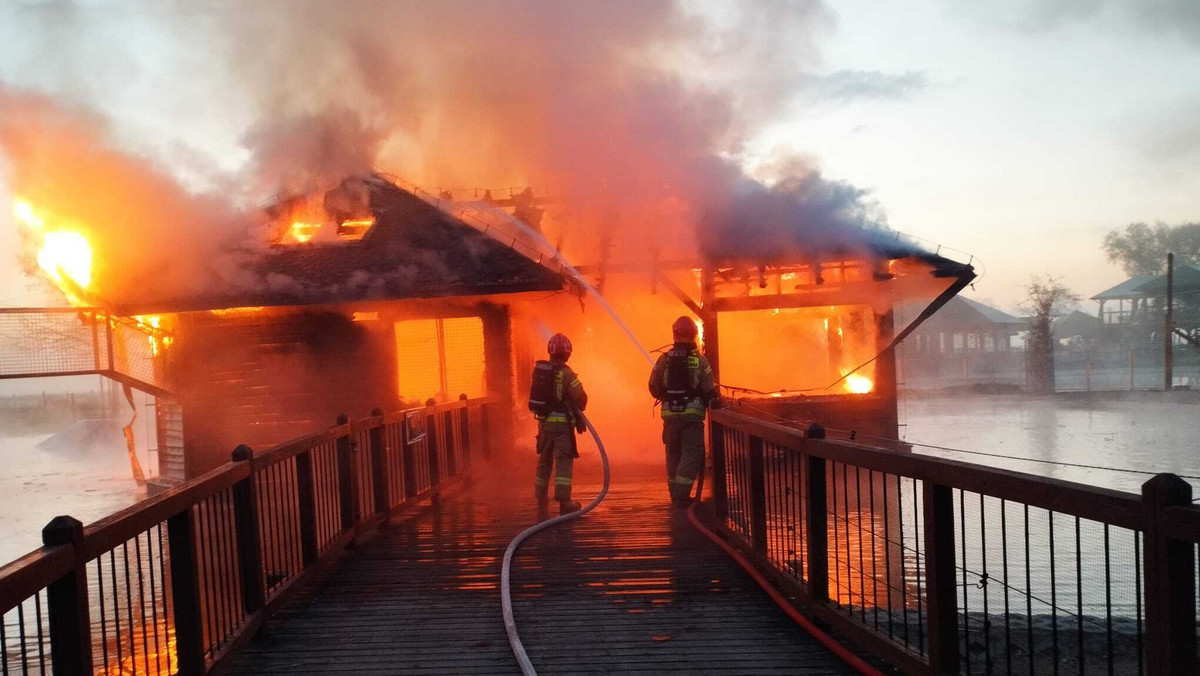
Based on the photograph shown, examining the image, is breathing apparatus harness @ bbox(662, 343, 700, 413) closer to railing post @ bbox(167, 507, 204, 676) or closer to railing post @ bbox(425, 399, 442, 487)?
railing post @ bbox(425, 399, 442, 487)

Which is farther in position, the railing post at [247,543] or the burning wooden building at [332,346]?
the burning wooden building at [332,346]

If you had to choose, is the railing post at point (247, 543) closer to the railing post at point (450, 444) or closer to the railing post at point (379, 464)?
the railing post at point (379, 464)

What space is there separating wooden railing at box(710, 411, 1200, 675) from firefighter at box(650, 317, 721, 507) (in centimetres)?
42

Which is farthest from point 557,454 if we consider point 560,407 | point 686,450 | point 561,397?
point 686,450

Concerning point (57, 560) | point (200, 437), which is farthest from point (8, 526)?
point (57, 560)

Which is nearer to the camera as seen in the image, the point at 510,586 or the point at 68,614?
the point at 68,614

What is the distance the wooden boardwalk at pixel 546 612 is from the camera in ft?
14.3

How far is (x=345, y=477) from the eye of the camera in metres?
6.88

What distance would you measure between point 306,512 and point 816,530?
3542 mm

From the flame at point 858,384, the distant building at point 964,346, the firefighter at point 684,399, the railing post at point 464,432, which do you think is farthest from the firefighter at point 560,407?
the distant building at point 964,346

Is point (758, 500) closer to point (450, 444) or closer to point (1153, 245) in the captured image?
point (450, 444)

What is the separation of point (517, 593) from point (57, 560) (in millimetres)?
3204

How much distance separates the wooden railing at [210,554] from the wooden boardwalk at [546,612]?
29 centimetres

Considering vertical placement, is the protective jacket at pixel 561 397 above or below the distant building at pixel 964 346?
above
